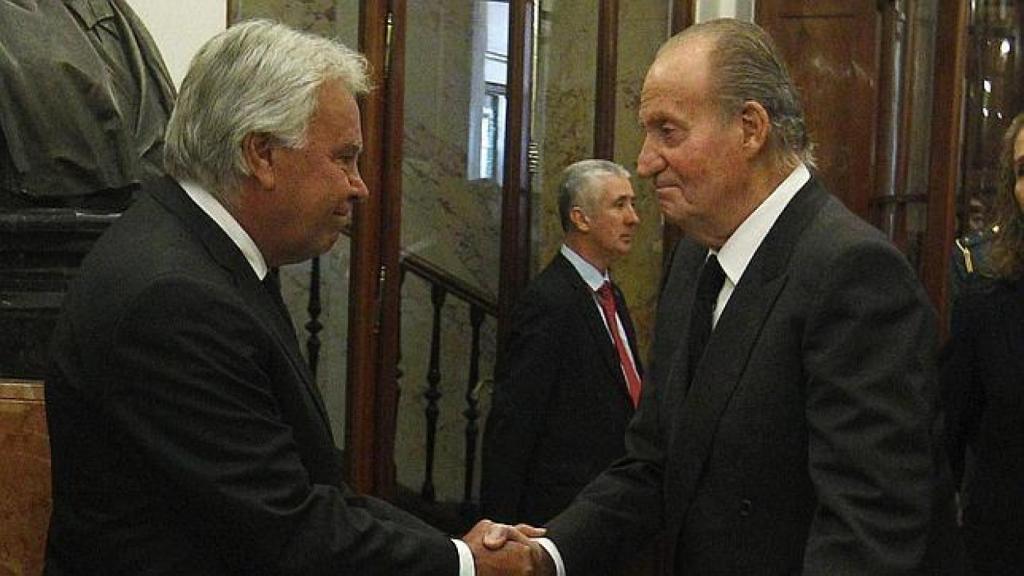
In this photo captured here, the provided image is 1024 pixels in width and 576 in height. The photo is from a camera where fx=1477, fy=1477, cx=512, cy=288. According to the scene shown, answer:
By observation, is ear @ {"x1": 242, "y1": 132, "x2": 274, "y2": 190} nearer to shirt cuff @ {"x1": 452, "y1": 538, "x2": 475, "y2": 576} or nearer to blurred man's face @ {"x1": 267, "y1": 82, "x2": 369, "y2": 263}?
blurred man's face @ {"x1": 267, "y1": 82, "x2": 369, "y2": 263}

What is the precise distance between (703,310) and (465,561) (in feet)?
1.75

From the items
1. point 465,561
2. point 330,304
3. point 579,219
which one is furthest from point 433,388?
point 465,561

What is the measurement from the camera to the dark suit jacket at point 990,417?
3.07 m

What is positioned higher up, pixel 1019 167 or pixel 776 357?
pixel 1019 167

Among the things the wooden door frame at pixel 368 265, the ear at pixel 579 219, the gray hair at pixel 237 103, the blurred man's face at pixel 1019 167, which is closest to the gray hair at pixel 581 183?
the ear at pixel 579 219

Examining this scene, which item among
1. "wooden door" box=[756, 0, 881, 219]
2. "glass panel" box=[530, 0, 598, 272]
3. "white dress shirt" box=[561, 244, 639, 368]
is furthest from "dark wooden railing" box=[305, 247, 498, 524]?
"wooden door" box=[756, 0, 881, 219]

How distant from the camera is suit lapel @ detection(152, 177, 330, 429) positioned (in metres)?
2.04

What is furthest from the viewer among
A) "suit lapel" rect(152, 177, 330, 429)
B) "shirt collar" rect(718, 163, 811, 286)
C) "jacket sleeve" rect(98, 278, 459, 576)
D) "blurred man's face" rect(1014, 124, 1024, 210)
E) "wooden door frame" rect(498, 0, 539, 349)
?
"wooden door frame" rect(498, 0, 539, 349)

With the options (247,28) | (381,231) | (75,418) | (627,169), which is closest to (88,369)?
(75,418)

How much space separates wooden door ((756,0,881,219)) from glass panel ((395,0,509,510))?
0.94m

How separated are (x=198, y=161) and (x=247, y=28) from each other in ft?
0.68

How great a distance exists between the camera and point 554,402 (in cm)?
416

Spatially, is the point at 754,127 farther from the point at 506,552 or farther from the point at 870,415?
the point at 506,552

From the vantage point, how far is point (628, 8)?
503cm
